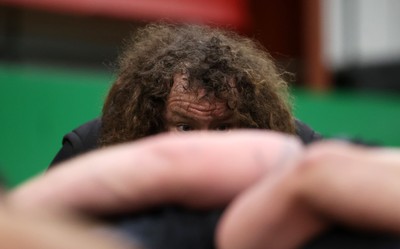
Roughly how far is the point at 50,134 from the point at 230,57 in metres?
0.95

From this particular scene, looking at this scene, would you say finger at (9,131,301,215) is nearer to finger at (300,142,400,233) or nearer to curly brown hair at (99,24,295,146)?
finger at (300,142,400,233)

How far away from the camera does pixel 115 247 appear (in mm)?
409

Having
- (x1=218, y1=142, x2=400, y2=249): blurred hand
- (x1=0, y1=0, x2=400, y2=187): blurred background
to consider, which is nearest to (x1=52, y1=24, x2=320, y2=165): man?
(x1=0, y1=0, x2=400, y2=187): blurred background

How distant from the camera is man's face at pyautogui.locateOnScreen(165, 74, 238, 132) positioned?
102cm

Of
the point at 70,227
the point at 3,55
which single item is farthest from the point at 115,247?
the point at 3,55

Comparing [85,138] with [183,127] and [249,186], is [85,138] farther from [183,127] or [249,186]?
[249,186]

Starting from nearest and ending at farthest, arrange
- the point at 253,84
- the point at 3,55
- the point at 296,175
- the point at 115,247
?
the point at 115,247 < the point at 296,175 < the point at 253,84 < the point at 3,55

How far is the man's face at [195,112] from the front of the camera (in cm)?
102

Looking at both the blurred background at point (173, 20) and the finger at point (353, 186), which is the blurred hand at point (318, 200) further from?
the blurred background at point (173, 20)

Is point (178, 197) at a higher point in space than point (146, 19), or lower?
higher

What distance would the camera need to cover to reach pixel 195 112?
1019 millimetres

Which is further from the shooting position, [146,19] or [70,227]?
[146,19]

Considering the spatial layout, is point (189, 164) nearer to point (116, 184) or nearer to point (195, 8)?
point (116, 184)

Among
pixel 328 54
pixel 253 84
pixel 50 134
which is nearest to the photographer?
pixel 253 84
